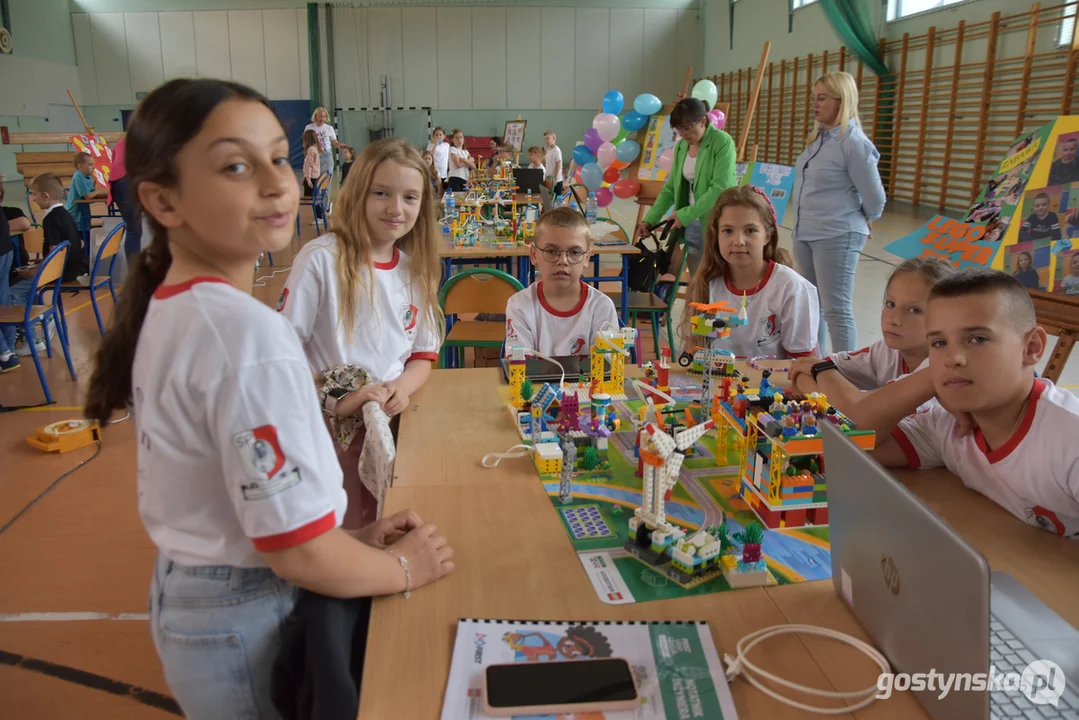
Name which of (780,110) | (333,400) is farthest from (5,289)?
(780,110)

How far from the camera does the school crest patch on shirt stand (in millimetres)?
819

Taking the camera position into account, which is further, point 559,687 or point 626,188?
point 626,188

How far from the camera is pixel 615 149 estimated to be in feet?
27.6

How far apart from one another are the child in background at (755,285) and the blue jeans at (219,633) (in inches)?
64.8

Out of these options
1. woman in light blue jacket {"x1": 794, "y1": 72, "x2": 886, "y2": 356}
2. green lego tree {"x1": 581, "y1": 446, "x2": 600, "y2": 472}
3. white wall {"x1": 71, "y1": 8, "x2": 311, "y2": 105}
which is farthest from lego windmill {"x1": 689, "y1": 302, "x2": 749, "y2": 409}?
white wall {"x1": 71, "y1": 8, "x2": 311, "y2": 105}

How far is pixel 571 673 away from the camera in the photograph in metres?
0.88

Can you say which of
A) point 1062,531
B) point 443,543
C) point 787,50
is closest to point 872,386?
point 1062,531

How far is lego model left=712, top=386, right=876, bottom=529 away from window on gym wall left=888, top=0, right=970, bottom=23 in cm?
943

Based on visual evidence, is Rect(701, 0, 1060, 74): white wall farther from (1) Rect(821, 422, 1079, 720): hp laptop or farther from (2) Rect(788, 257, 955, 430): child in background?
(1) Rect(821, 422, 1079, 720): hp laptop

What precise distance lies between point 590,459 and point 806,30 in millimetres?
12581

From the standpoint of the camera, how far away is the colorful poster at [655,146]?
7.75m

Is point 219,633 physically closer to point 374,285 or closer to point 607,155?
point 374,285

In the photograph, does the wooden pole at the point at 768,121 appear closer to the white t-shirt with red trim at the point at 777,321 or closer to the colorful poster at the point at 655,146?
the colorful poster at the point at 655,146

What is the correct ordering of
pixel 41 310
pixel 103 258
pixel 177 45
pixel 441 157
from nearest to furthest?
pixel 41 310, pixel 103 258, pixel 441 157, pixel 177 45
